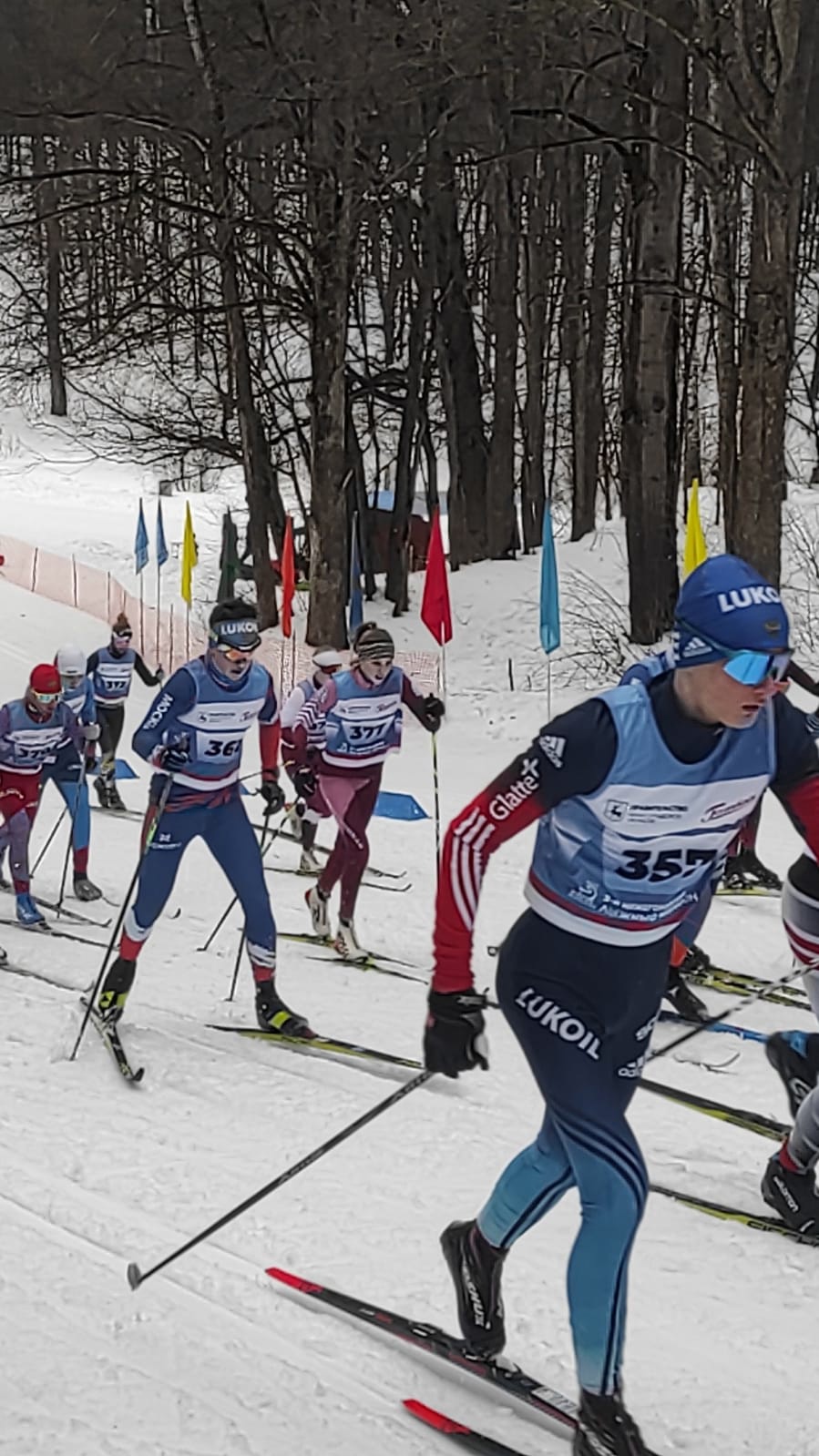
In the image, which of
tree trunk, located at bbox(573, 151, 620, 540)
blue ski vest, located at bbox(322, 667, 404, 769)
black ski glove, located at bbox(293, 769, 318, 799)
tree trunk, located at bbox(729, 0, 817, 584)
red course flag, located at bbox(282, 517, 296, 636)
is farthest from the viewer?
tree trunk, located at bbox(573, 151, 620, 540)

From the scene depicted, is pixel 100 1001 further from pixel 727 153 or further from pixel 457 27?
pixel 727 153

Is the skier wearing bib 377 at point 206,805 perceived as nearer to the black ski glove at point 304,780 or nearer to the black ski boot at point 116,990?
the black ski boot at point 116,990

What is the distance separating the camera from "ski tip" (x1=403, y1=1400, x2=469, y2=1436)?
11.9 feet

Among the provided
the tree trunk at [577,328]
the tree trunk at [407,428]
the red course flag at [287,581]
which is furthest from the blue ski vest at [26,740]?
the tree trunk at [577,328]

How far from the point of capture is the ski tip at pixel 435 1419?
11.9ft

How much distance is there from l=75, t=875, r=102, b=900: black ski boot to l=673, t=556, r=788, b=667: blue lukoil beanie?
7776mm

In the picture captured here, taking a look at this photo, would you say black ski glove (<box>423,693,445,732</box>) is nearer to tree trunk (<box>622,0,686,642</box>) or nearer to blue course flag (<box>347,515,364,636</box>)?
tree trunk (<box>622,0,686,642</box>)

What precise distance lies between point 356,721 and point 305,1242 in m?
4.41

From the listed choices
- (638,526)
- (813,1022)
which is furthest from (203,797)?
(638,526)

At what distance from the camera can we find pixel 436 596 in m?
14.5

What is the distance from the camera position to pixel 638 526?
53.7 feet

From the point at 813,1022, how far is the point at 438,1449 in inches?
163

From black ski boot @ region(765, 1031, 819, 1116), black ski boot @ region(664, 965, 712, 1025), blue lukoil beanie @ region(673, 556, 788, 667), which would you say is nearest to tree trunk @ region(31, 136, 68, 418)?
black ski boot @ region(664, 965, 712, 1025)

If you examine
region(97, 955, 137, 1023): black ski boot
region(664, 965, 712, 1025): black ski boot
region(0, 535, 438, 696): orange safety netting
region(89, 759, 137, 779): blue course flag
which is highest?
region(97, 955, 137, 1023): black ski boot
